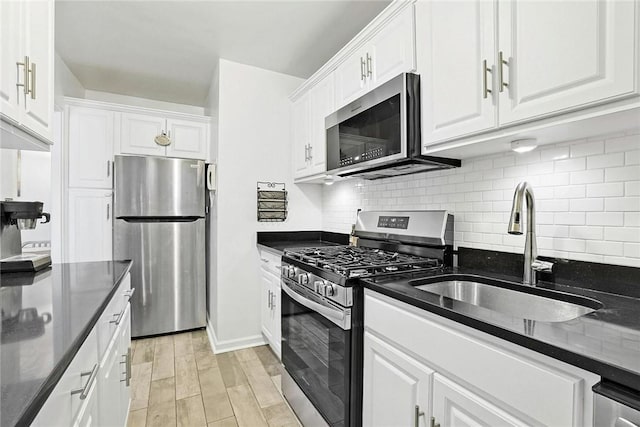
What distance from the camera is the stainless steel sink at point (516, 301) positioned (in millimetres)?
1110

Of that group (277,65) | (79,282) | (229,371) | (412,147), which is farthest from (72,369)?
(277,65)

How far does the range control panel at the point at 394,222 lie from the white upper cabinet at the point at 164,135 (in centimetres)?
219

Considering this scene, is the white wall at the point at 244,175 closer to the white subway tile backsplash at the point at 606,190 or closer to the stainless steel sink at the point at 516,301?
the stainless steel sink at the point at 516,301

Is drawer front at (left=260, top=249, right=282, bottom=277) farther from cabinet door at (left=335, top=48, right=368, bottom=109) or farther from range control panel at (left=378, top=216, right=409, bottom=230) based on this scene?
cabinet door at (left=335, top=48, right=368, bottom=109)

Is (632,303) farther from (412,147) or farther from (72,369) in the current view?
(72,369)

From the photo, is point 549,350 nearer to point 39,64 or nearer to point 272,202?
Answer: point 39,64

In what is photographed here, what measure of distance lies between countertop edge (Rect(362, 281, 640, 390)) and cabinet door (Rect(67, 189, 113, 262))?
306 cm

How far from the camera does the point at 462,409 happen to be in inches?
36.9

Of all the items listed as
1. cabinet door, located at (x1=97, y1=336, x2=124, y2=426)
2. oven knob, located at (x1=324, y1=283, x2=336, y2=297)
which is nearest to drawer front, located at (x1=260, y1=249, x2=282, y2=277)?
oven knob, located at (x1=324, y1=283, x2=336, y2=297)

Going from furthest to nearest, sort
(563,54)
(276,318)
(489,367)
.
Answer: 1. (276,318)
2. (563,54)
3. (489,367)

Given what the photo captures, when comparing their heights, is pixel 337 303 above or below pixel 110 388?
above

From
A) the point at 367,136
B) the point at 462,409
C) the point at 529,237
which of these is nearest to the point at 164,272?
the point at 367,136

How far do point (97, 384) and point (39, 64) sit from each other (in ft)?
4.24

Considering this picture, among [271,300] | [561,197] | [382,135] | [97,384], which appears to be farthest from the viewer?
[271,300]
